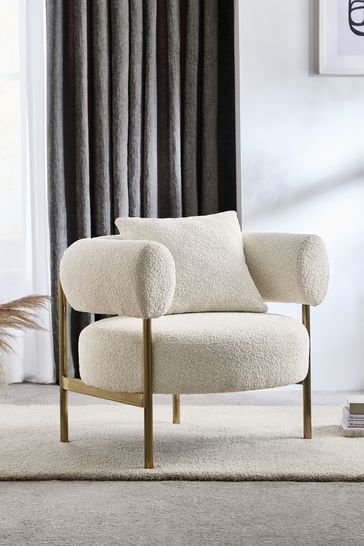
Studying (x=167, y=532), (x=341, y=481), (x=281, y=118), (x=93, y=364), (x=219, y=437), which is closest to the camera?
(x=167, y=532)

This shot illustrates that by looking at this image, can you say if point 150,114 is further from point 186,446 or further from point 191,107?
point 186,446

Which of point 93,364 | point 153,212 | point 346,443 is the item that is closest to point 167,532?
point 93,364

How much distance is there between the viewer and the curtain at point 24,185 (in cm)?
383

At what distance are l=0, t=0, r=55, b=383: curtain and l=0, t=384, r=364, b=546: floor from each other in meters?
1.60

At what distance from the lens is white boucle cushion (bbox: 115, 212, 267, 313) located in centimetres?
277

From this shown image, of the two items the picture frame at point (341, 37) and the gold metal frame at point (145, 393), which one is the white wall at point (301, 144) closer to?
the picture frame at point (341, 37)

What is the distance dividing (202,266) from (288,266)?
10.3 inches

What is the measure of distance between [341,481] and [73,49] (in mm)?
2284

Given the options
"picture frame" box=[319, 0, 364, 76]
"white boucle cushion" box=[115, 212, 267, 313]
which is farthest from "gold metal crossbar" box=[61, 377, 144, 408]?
"picture frame" box=[319, 0, 364, 76]

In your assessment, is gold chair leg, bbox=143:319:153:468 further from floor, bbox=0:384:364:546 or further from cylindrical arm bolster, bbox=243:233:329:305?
cylindrical arm bolster, bbox=243:233:329:305

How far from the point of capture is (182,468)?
241 cm

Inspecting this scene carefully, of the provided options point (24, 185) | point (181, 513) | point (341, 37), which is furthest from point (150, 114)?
point (181, 513)

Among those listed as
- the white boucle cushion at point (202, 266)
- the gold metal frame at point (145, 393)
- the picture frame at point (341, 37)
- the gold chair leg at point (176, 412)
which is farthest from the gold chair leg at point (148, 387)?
the picture frame at point (341, 37)

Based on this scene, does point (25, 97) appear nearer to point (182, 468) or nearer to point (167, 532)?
point (182, 468)
